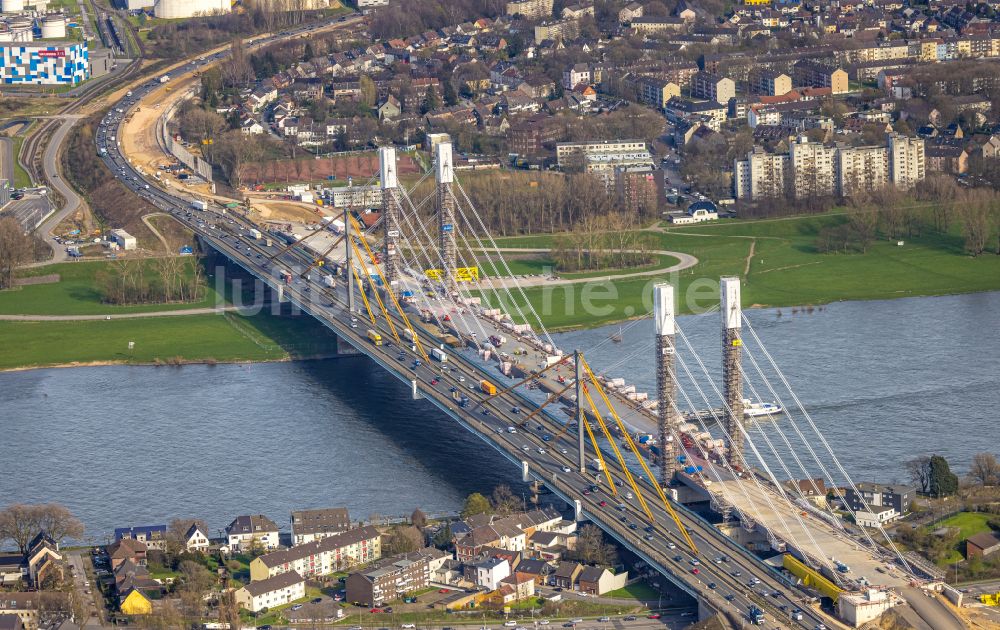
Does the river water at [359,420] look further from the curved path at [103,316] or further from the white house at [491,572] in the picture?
the curved path at [103,316]

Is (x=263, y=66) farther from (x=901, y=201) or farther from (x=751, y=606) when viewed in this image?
(x=751, y=606)

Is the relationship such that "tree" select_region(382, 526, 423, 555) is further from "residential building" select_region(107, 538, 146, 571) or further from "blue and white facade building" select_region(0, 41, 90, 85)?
"blue and white facade building" select_region(0, 41, 90, 85)

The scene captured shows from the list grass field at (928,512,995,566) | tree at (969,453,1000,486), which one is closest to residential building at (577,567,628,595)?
grass field at (928,512,995,566)

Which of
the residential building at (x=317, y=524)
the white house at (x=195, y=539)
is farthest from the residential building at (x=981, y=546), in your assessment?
the white house at (x=195, y=539)

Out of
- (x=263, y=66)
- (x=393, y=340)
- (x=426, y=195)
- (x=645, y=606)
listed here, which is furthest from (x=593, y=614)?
(x=263, y=66)

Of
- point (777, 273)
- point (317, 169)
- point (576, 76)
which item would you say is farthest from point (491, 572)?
point (576, 76)

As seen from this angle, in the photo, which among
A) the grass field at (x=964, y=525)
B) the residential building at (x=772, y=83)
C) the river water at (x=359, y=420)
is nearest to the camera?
the grass field at (x=964, y=525)
